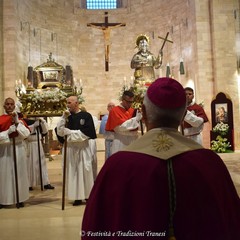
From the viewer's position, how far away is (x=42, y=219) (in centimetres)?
558

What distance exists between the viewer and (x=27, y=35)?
18.2m

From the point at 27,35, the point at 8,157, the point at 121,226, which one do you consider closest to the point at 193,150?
the point at 121,226

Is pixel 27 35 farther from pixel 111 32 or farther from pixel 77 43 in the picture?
pixel 111 32

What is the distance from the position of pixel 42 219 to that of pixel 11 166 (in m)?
1.47

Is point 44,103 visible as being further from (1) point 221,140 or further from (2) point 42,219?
(1) point 221,140

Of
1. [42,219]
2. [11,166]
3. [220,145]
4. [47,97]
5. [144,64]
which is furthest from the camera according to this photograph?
[144,64]

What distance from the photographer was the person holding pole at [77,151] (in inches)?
250

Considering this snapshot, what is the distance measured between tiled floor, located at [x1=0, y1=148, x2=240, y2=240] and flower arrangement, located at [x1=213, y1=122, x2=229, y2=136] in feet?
21.5

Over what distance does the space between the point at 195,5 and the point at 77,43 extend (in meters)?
7.17

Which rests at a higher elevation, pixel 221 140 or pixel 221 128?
pixel 221 128

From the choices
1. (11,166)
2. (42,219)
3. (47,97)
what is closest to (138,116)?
(47,97)

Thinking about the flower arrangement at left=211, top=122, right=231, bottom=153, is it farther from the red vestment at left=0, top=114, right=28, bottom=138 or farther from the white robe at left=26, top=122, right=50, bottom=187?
the red vestment at left=0, top=114, right=28, bottom=138

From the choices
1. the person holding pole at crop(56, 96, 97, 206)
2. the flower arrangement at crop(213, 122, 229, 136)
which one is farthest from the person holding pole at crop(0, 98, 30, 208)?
the flower arrangement at crop(213, 122, 229, 136)

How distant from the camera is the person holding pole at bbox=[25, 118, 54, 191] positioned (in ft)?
26.3
